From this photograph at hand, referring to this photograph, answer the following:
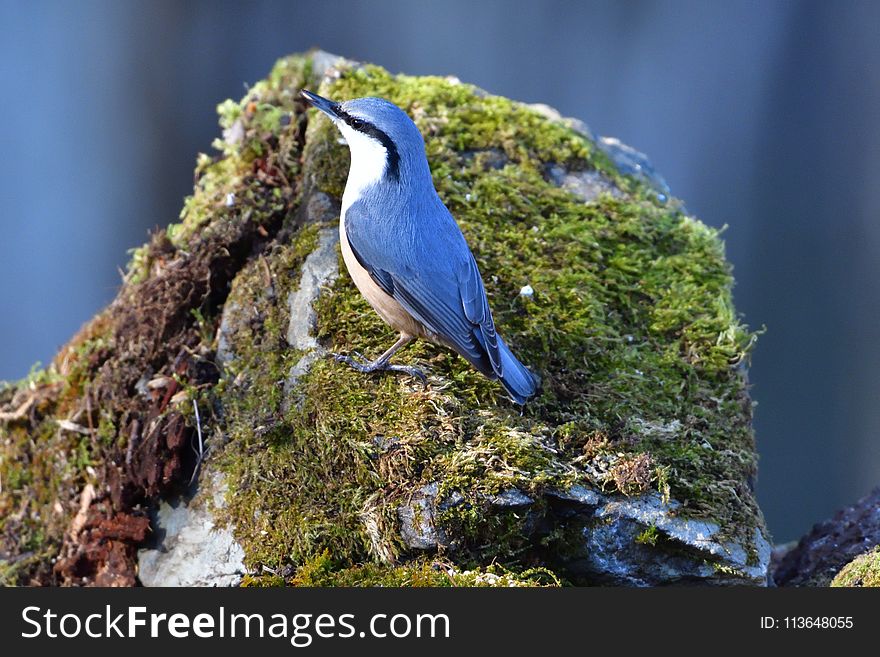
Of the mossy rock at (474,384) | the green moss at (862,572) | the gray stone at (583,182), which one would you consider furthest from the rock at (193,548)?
the gray stone at (583,182)

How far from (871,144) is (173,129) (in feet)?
18.9

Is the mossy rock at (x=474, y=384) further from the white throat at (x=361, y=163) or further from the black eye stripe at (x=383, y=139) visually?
the black eye stripe at (x=383, y=139)

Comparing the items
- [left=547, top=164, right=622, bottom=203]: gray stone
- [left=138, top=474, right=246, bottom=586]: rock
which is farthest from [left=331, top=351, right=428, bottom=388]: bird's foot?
[left=547, top=164, right=622, bottom=203]: gray stone

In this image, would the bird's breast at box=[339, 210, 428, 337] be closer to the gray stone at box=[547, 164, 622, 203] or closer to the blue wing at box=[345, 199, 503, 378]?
the blue wing at box=[345, 199, 503, 378]

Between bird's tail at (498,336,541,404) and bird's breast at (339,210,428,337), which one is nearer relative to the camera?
bird's tail at (498,336,541,404)

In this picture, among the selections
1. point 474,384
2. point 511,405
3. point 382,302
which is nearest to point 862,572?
point 511,405

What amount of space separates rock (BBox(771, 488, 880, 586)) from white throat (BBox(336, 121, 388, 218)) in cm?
218

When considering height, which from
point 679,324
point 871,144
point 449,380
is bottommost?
point 449,380

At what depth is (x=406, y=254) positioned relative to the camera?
319 centimetres

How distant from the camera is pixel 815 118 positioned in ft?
23.0

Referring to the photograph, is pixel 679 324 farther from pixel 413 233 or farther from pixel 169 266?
pixel 169 266

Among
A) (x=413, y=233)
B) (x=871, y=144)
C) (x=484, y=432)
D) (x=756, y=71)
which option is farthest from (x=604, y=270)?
(x=871, y=144)

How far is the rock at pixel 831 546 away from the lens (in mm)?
3104

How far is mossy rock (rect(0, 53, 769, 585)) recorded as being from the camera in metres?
2.67
